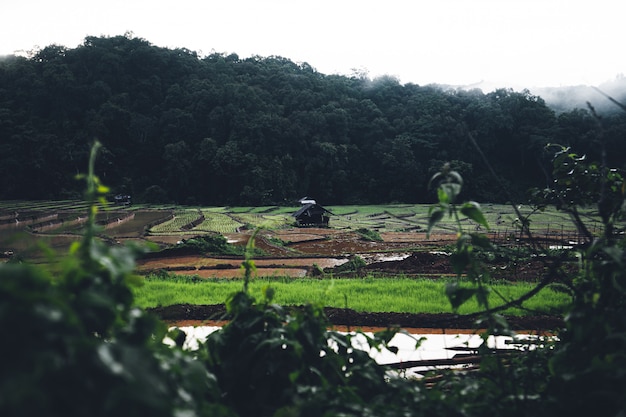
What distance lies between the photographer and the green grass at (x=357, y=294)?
727 cm

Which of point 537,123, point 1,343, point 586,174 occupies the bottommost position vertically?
point 1,343

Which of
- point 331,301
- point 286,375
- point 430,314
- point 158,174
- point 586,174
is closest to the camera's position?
point 286,375

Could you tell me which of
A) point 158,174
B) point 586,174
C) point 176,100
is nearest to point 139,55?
point 176,100

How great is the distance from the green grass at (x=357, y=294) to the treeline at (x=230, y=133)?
31.7m

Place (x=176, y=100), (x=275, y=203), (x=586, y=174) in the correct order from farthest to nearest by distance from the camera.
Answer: (x=176, y=100), (x=275, y=203), (x=586, y=174)

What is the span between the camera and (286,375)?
2.07 m

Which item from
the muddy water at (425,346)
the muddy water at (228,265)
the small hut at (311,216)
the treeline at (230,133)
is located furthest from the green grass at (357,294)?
the treeline at (230,133)

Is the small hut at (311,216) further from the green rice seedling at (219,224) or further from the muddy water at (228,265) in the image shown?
the muddy water at (228,265)

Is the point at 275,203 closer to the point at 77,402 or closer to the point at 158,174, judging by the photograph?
the point at 158,174

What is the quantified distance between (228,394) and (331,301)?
548 cm

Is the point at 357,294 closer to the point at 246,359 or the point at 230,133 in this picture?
the point at 246,359

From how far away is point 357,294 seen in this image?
819 cm

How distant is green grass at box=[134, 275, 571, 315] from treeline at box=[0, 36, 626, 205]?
31.7 metres

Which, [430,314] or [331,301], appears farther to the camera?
[331,301]
